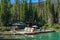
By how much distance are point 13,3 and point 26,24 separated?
5.82 meters

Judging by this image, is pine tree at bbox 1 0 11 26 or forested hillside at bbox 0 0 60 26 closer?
pine tree at bbox 1 0 11 26

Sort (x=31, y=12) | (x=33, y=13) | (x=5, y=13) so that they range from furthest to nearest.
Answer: (x=33, y=13) → (x=31, y=12) → (x=5, y=13)

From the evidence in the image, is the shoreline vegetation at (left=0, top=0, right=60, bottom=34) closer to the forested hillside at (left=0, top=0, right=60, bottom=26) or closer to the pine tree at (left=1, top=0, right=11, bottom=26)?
the forested hillside at (left=0, top=0, right=60, bottom=26)

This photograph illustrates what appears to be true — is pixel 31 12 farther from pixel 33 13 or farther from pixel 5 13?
pixel 5 13

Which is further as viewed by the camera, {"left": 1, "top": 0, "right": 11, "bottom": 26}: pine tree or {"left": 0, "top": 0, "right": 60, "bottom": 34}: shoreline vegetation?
{"left": 0, "top": 0, "right": 60, "bottom": 34}: shoreline vegetation

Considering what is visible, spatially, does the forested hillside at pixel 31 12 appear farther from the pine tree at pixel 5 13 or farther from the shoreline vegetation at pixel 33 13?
the pine tree at pixel 5 13

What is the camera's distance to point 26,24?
122ft

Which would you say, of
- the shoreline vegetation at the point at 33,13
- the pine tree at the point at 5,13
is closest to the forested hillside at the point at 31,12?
the shoreline vegetation at the point at 33,13

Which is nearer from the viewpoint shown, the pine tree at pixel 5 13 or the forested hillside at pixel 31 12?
the pine tree at pixel 5 13

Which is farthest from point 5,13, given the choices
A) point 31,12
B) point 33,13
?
Answer: point 33,13

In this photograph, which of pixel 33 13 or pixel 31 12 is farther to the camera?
pixel 33 13

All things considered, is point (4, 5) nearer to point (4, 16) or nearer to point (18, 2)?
point (4, 16)

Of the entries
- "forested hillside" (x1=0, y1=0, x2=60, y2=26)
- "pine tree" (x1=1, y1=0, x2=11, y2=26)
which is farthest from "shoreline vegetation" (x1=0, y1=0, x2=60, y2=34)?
"pine tree" (x1=1, y1=0, x2=11, y2=26)

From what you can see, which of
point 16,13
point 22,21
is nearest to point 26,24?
point 22,21
